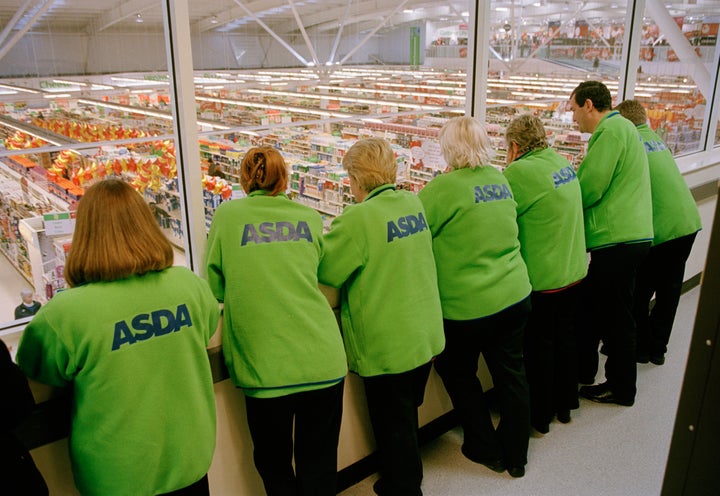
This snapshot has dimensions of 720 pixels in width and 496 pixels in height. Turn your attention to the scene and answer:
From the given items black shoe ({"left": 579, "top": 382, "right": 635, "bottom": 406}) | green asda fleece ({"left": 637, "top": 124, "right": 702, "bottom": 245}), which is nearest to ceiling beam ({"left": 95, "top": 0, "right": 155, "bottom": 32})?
green asda fleece ({"left": 637, "top": 124, "right": 702, "bottom": 245})

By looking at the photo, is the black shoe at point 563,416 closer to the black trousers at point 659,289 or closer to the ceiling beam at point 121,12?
the black trousers at point 659,289

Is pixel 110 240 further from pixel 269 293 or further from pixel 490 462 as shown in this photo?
pixel 490 462

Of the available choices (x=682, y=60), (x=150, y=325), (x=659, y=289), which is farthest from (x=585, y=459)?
(x=682, y=60)

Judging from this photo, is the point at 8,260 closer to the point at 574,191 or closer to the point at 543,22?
the point at 574,191

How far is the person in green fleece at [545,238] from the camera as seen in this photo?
8.28ft

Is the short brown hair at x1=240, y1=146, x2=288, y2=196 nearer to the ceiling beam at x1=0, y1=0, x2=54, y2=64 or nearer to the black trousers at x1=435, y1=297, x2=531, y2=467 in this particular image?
the black trousers at x1=435, y1=297, x2=531, y2=467

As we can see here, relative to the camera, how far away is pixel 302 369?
1.84m

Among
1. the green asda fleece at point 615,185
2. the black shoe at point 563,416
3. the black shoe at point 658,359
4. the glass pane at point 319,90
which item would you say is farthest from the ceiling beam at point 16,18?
the black shoe at point 658,359

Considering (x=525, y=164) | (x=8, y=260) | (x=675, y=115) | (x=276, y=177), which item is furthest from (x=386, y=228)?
(x=675, y=115)

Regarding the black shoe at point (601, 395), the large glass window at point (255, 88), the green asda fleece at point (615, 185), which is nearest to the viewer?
the large glass window at point (255, 88)

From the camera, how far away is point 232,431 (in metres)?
2.15

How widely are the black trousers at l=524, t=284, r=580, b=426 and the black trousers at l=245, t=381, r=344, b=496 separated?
117 cm

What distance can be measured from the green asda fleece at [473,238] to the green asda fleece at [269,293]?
66 cm

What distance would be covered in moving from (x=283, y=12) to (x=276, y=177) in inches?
222
